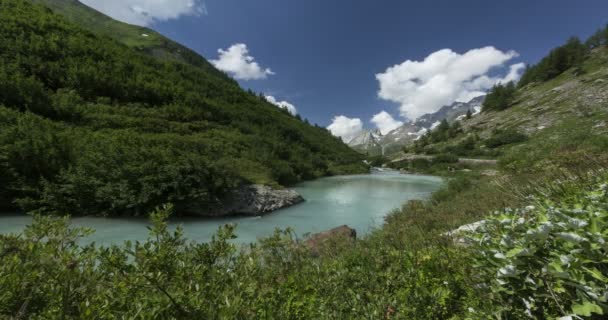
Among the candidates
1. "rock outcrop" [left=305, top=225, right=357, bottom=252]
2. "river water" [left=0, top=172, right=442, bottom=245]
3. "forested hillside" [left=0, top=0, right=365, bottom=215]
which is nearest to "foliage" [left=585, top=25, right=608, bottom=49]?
"forested hillside" [left=0, top=0, right=365, bottom=215]

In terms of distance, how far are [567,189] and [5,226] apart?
18031 mm

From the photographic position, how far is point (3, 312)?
1.40m

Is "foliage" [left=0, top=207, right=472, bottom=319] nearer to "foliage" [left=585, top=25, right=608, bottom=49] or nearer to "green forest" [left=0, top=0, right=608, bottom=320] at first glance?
"green forest" [left=0, top=0, right=608, bottom=320]

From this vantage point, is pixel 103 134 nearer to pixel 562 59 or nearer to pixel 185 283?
pixel 185 283

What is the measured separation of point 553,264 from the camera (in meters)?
1.33

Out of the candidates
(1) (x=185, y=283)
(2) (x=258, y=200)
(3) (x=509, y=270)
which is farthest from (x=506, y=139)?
(1) (x=185, y=283)

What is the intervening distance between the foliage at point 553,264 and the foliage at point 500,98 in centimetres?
8104

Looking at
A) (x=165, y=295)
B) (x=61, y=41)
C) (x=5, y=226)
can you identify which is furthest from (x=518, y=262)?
(x=61, y=41)

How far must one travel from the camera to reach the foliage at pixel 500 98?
62656 mm

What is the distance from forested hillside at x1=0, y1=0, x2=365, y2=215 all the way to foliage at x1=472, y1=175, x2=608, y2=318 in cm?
550

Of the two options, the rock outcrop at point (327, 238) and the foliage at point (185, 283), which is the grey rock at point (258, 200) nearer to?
the rock outcrop at point (327, 238)

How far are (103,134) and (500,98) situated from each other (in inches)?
3317

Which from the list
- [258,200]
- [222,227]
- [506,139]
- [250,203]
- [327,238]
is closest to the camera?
[222,227]

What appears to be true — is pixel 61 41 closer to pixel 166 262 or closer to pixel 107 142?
pixel 107 142
